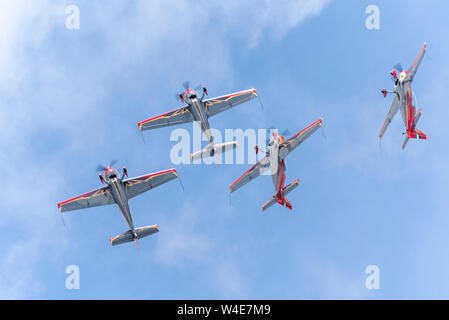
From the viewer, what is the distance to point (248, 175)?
78.1m

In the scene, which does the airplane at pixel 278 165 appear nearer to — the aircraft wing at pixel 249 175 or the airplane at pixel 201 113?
the aircraft wing at pixel 249 175

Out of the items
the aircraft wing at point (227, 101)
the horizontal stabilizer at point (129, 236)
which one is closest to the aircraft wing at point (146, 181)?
the horizontal stabilizer at point (129, 236)

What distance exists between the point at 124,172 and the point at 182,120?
15424 mm

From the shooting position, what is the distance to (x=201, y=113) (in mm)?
78125

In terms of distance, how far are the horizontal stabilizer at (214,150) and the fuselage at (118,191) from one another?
41.4ft

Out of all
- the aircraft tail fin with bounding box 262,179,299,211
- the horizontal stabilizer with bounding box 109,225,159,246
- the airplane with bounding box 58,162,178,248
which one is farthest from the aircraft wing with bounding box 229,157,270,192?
the horizontal stabilizer with bounding box 109,225,159,246

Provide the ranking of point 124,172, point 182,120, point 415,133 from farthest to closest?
point 182,120 → point 415,133 → point 124,172

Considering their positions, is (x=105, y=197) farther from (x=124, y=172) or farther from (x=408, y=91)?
(x=408, y=91)

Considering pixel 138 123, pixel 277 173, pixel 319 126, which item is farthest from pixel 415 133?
pixel 138 123

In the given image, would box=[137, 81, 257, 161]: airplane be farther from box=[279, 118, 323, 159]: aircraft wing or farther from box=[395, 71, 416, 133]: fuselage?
box=[395, 71, 416, 133]: fuselage

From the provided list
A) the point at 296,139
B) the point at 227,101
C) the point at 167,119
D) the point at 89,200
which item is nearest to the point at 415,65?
the point at 296,139

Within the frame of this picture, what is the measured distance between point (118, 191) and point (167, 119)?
610 inches

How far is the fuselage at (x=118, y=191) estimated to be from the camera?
69188 mm

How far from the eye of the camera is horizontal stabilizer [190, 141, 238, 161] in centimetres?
7644
